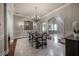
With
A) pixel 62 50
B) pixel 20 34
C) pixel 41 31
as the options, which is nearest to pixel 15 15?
pixel 20 34

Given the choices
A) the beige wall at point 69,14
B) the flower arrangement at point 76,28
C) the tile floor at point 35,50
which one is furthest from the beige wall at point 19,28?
the flower arrangement at point 76,28

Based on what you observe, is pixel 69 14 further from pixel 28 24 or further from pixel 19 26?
pixel 19 26

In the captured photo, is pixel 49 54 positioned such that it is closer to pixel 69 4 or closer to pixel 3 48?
pixel 3 48

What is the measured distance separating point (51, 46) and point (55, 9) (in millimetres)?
823

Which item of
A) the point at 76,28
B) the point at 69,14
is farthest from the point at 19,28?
the point at 76,28

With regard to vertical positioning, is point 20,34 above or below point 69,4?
below

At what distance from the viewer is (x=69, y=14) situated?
2344 mm

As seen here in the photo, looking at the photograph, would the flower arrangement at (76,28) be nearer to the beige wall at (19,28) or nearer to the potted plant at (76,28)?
the potted plant at (76,28)

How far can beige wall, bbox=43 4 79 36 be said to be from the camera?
2.34 metres

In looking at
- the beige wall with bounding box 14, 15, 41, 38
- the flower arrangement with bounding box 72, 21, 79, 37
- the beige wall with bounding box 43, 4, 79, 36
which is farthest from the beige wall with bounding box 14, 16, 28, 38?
the flower arrangement with bounding box 72, 21, 79, 37

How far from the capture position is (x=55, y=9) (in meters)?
2.42

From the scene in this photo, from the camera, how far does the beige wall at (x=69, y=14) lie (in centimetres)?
234

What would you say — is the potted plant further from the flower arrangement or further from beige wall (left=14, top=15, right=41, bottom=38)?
beige wall (left=14, top=15, right=41, bottom=38)

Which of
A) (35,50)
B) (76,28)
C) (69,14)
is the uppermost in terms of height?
(69,14)
